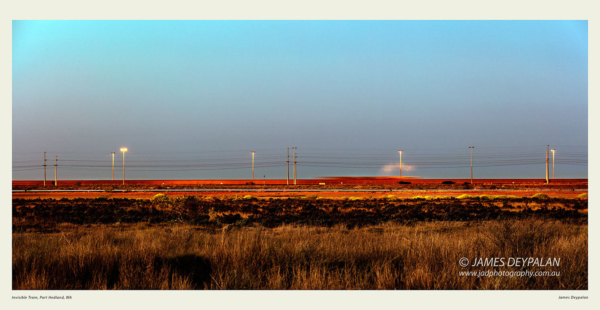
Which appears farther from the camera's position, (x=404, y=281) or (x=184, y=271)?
(x=184, y=271)

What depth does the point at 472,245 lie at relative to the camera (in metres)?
9.78

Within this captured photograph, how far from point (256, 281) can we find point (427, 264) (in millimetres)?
3267

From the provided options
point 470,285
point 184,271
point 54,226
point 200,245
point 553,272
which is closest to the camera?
point 470,285

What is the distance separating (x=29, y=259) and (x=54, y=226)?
40.9 ft

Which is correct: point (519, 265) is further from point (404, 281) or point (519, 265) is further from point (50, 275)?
point (50, 275)

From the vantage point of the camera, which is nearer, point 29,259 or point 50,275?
point 50,275

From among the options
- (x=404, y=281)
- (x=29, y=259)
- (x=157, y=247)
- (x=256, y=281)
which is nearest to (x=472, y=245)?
(x=404, y=281)

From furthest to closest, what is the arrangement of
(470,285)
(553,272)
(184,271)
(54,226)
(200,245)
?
(54,226) → (200,245) → (184,271) → (553,272) → (470,285)

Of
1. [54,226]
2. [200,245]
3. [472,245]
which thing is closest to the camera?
[472,245]

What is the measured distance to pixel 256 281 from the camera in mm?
7461
